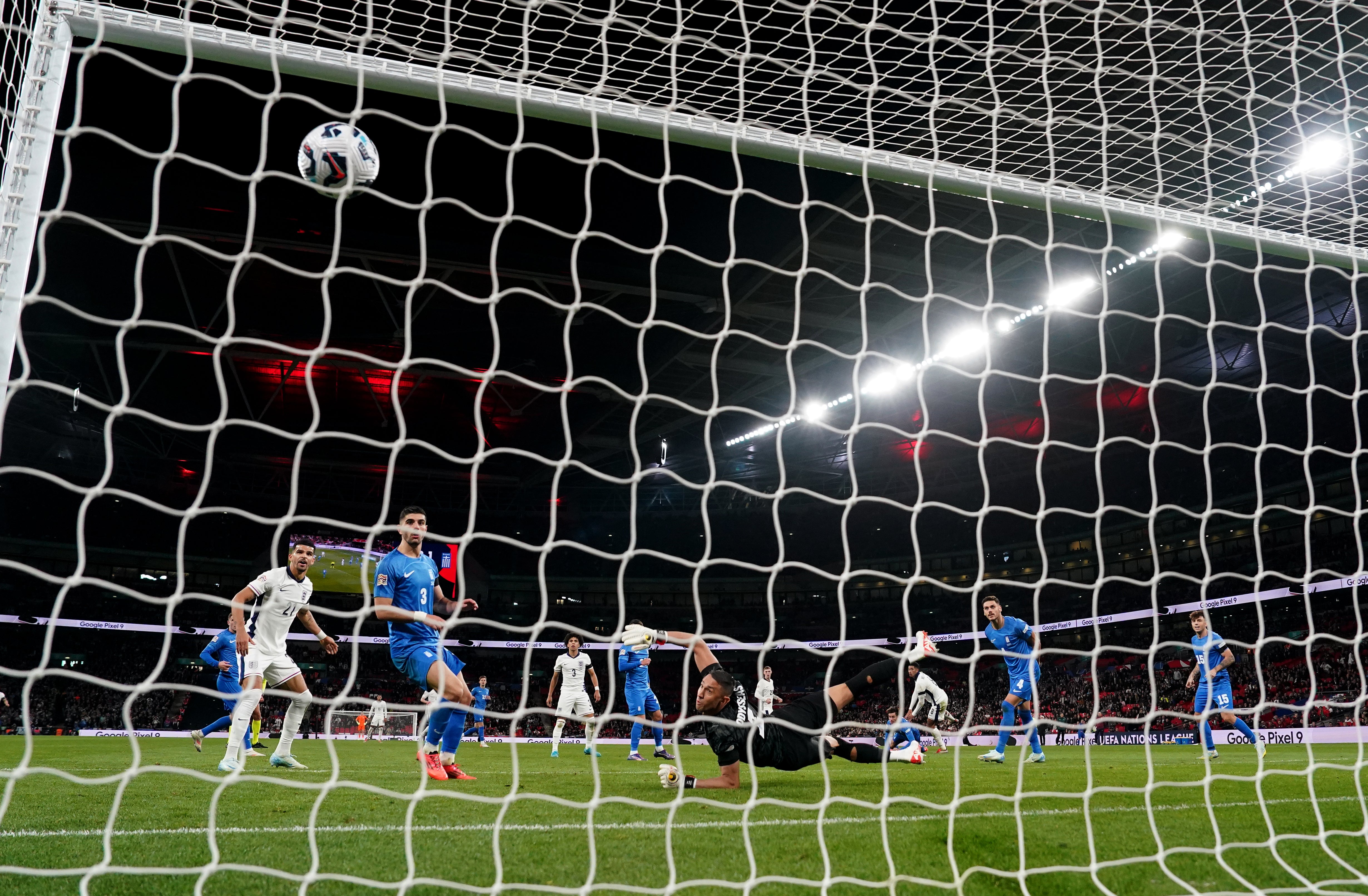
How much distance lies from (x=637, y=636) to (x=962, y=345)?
1805 cm

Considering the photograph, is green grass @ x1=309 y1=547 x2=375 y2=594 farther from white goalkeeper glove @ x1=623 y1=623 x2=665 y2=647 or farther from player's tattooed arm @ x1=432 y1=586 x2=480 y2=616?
white goalkeeper glove @ x1=623 y1=623 x2=665 y2=647

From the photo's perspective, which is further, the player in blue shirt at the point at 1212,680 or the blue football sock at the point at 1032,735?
the blue football sock at the point at 1032,735

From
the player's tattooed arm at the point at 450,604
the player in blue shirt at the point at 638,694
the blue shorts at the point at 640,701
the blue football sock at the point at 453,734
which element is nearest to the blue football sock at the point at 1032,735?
the player in blue shirt at the point at 638,694

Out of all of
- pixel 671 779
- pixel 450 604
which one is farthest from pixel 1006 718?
pixel 450 604

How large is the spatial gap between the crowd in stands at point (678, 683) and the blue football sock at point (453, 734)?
1473 centimetres

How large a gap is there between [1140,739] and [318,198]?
19944 millimetres

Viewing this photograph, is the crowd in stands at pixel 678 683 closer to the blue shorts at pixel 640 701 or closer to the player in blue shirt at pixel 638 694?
the blue shorts at pixel 640 701

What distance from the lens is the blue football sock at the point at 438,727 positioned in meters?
6.55

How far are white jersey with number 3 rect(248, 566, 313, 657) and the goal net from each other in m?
0.05

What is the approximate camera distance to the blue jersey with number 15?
234 inches

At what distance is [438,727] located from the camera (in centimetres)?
659

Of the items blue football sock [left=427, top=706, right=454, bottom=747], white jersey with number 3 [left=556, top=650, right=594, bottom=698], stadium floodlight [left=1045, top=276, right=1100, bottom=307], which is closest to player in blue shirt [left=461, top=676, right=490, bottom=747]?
blue football sock [left=427, top=706, right=454, bottom=747]

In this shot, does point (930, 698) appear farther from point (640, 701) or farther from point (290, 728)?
point (290, 728)

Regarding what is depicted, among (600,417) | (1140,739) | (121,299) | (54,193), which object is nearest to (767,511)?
(600,417)
